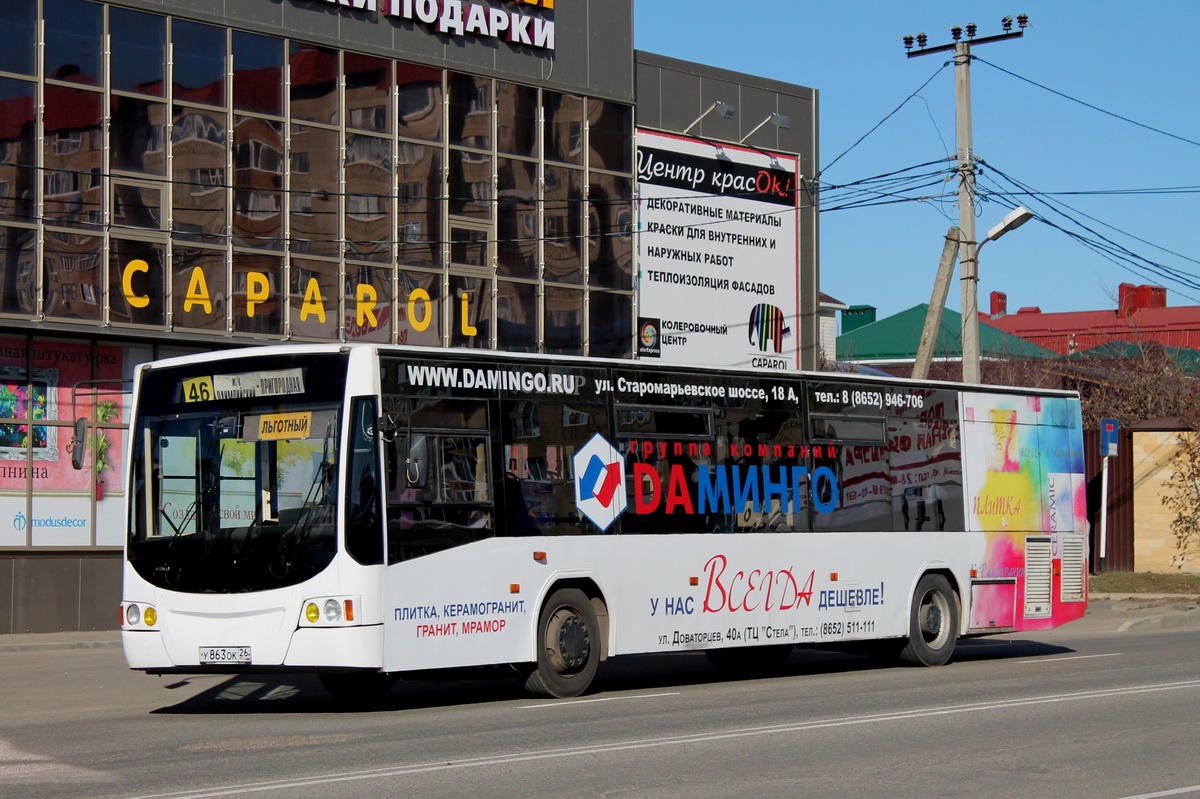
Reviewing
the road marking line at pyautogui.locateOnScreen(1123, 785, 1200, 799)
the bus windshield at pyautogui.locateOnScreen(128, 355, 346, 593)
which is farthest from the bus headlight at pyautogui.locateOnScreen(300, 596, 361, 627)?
the road marking line at pyautogui.locateOnScreen(1123, 785, 1200, 799)

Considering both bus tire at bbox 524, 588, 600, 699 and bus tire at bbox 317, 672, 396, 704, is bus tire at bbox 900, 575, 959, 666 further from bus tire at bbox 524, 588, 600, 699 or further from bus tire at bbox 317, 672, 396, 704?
bus tire at bbox 317, 672, 396, 704

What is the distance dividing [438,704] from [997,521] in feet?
24.4

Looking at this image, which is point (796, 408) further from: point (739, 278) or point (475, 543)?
point (739, 278)

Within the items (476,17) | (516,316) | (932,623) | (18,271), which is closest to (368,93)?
(476,17)

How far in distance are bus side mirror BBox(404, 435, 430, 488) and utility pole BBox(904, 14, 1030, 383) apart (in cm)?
1363

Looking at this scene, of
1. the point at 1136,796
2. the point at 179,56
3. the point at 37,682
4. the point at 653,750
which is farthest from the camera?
the point at 179,56

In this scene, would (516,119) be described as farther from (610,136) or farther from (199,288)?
(199,288)

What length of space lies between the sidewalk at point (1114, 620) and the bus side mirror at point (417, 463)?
9478mm

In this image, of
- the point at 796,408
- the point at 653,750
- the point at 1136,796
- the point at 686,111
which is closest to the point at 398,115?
the point at 686,111

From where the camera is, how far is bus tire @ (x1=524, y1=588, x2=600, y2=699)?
13.9 m

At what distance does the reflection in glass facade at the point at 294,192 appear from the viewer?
21.5 metres

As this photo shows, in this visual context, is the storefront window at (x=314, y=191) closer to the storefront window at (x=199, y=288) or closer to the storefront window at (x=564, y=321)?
the storefront window at (x=199, y=288)

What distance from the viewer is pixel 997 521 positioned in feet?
60.6

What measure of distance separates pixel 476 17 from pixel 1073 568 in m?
13.1
